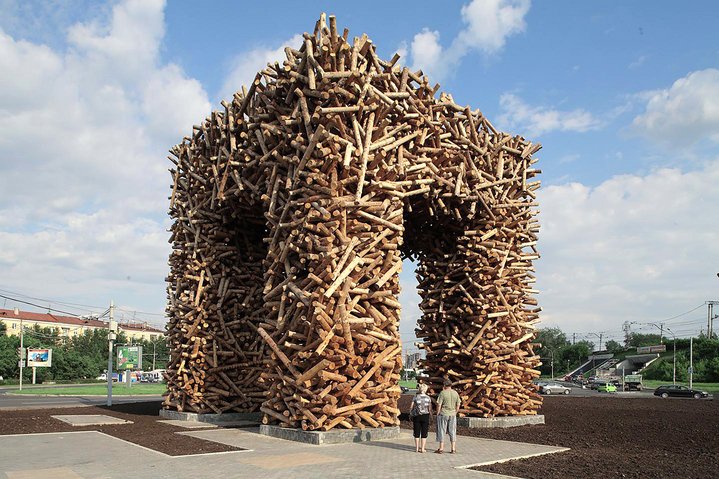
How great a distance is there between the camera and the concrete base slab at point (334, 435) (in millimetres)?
11906

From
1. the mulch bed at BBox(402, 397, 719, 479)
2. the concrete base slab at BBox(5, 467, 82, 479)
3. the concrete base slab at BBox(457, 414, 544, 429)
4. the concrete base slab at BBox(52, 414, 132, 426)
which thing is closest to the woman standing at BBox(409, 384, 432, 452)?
the mulch bed at BBox(402, 397, 719, 479)

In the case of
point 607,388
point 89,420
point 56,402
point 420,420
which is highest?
point 420,420

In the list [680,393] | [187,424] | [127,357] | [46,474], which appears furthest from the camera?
[680,393]

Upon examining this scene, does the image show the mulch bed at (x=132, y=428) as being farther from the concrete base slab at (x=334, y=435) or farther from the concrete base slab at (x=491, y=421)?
the concrete base slab at (x=491, y=421)

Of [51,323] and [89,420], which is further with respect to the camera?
[51,323]

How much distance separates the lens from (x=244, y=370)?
55.6 feet

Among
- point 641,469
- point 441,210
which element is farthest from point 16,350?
point 641,469

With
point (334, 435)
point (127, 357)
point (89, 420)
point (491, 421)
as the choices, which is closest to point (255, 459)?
point (334, 435)

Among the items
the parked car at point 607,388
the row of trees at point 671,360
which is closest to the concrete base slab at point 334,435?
the row of trees at point 671,360

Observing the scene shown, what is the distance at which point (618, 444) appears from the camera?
41.8 ft

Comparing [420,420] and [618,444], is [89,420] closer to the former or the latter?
[420,420]

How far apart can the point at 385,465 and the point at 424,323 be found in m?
7.95

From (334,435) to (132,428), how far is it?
601cm

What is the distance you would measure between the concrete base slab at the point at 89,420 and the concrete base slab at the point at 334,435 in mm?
5842
